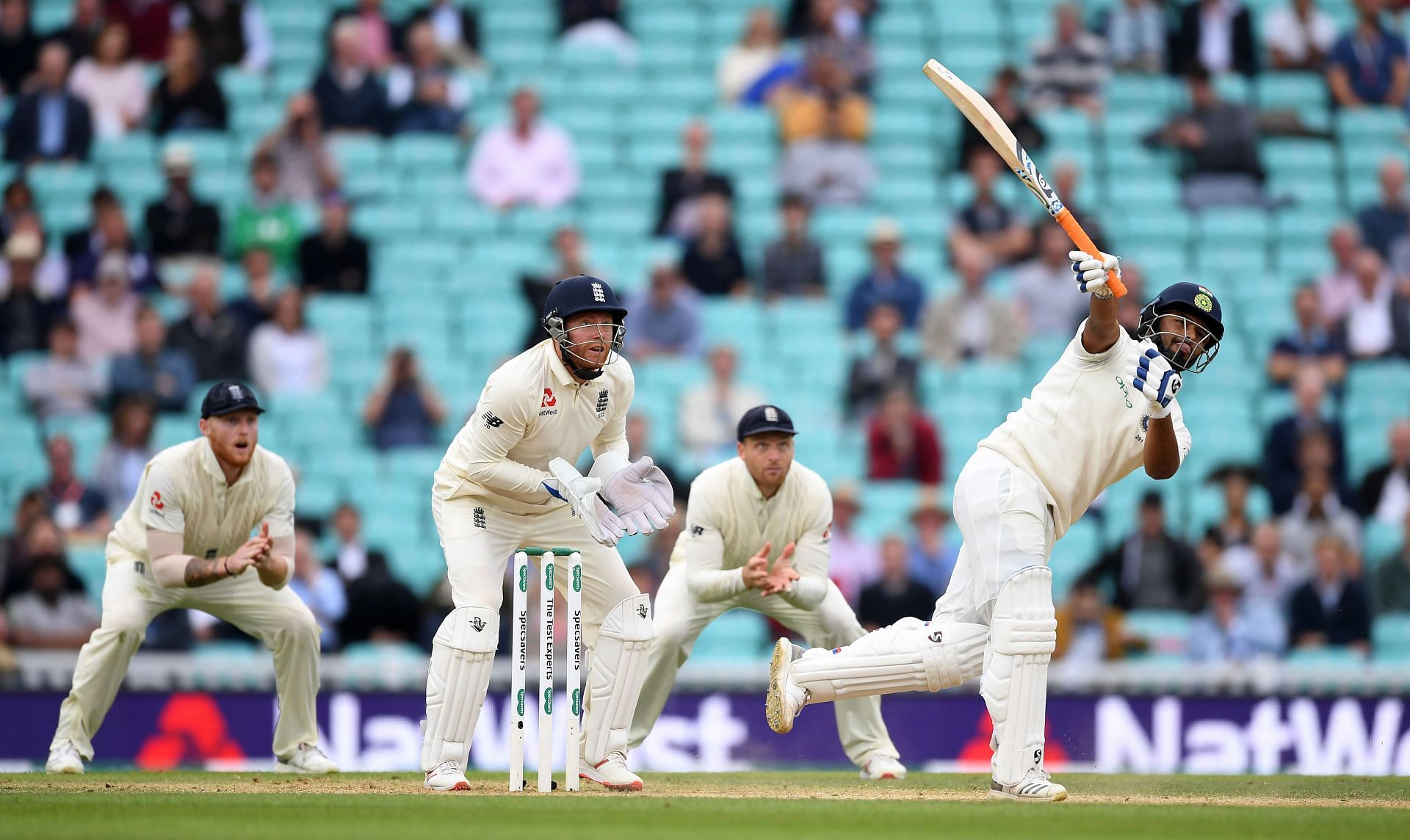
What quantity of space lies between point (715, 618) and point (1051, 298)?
5544mm

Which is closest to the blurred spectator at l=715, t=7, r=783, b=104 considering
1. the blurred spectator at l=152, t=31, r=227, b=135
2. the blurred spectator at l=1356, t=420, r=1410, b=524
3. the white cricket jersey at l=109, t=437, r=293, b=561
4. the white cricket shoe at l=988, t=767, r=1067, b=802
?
the blurred spectator at l=152, t=31, r=227, b=135

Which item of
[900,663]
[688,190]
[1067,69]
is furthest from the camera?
[1067,69]

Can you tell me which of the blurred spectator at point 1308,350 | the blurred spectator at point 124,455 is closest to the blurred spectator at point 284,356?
the blurred spectator at point 124,455

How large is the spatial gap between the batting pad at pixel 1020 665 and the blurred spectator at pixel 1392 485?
240 inches

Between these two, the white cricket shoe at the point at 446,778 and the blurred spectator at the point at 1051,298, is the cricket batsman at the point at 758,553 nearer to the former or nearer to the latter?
the white cricket shoe at the point at 446,778

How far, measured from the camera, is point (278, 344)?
12.4 metres

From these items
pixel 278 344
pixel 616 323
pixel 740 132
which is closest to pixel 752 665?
pixel 616 323

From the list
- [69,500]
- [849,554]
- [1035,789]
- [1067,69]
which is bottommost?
[1035,789]

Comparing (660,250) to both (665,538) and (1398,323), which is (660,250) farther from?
(1398,323)

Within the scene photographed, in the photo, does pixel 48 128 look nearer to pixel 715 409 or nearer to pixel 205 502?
pixel 715 409

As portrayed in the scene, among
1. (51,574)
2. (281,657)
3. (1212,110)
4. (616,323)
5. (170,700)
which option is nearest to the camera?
(616,323)

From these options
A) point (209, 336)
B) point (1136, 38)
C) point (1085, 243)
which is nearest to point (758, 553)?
point (1085, 243)

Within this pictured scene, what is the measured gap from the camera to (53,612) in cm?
1053

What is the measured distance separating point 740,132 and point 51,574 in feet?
20.0
